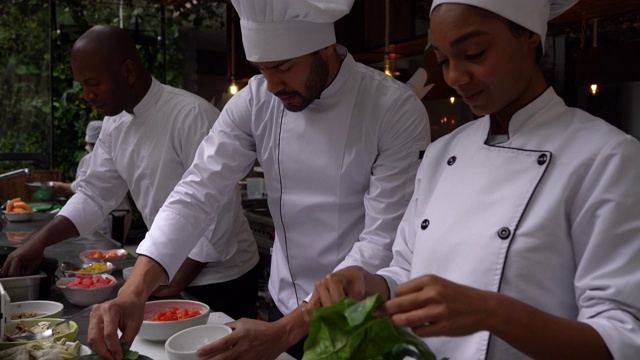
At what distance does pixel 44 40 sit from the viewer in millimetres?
7582

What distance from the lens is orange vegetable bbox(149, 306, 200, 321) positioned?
6.01 feet

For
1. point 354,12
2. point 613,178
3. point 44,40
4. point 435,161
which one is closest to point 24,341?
point 435,161

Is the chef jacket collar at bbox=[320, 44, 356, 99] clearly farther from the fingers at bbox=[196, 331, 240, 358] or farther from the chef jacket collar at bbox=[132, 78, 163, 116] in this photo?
the chef jacket collar at bbox=[132, 78, 163, 116]

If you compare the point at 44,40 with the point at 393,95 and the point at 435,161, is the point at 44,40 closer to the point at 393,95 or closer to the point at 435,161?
the point at 393,95

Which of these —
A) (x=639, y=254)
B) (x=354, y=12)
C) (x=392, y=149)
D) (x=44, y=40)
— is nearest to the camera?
(x=639, y=254)

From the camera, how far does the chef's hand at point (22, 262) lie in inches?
92.3

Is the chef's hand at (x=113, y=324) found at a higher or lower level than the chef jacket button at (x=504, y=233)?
lower

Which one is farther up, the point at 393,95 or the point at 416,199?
the point at 393,95

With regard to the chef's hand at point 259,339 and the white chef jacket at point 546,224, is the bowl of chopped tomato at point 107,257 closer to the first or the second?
the chef's hand at point 259,339

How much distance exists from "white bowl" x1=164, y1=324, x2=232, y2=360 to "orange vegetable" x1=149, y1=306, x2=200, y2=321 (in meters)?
0.14

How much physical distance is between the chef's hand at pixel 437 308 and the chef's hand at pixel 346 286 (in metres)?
0.28

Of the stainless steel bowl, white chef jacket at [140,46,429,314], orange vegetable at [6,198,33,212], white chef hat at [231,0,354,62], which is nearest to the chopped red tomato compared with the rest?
white chef jacket at [140,46,429,314]

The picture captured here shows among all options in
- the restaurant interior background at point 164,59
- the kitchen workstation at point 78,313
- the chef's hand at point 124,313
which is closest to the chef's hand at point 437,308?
the kitchen workstation at point 78,313

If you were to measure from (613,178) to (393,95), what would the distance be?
1.05m
